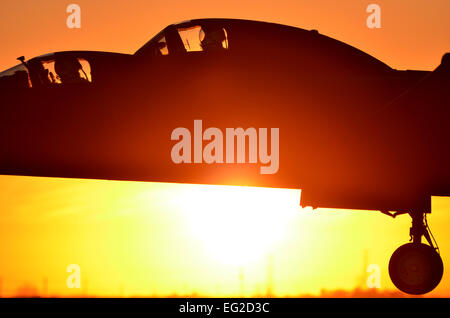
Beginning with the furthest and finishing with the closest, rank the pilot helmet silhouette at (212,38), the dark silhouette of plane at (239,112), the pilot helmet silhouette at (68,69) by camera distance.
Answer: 1. the pilot helmet silhouette at (68,69)
2. the pilot helmet silhouette at (212,38)
3. the dark silhouette of plane at (239,112)

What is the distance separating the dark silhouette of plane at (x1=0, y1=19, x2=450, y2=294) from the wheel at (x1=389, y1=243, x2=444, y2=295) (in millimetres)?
1285

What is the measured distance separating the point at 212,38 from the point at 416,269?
5.65 meters

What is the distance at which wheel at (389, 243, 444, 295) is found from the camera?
1255 centimetres

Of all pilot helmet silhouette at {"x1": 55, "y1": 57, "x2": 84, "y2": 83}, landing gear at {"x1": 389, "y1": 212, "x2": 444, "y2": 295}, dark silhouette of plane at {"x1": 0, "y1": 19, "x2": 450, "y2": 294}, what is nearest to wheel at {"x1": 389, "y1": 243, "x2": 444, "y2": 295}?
landing gear at {"x1": 389, "y1": 212, "x2": 444, "y2": 295}

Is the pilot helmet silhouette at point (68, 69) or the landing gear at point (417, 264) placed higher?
the pilot helmet silhouette at point (68, 69)

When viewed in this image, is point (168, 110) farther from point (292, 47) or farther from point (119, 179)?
point (292, 47)

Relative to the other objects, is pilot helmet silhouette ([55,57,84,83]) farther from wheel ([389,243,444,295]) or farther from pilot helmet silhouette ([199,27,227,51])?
wheel ([389,243,444,295])

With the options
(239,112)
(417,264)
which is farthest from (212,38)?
(417,264)

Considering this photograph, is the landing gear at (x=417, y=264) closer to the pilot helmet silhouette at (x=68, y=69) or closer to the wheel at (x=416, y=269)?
the wheel at (x=416, y=269)

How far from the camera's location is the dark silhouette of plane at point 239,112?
35.9ft

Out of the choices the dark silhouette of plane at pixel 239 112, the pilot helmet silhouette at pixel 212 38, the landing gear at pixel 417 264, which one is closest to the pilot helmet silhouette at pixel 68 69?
the dark silhouette of plane at pixel 239 112

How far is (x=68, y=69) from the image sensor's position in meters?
11.6

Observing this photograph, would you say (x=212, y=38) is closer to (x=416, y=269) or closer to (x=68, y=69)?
(x=68, y=69)
